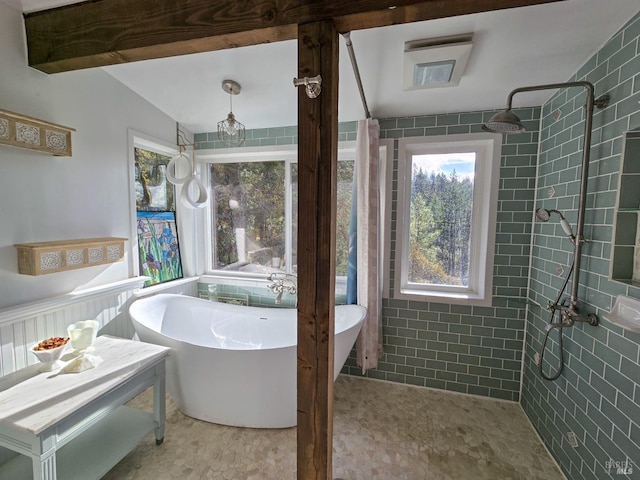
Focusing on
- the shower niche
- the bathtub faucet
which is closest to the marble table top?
the bathtub faucet

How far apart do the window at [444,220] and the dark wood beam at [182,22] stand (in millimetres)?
1358

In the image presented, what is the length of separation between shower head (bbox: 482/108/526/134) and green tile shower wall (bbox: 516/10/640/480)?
0.40 m

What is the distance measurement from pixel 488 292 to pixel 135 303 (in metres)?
2.87

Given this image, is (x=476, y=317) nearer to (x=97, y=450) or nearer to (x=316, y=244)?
(x=316, y=244)

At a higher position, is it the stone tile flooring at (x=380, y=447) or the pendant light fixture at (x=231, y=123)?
the pendant light fixture at (x=231, y=123)

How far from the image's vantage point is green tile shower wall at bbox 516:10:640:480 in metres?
1.25

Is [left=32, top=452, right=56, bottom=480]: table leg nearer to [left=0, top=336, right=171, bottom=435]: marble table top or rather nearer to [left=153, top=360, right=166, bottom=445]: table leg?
[left=0, top=336, right=171, bottom=435]: marble table top

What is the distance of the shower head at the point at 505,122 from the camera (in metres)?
1.48

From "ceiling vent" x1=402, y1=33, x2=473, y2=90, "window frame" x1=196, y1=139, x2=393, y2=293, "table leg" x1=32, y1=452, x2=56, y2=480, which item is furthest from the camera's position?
"window frame" x1=196, y1=139, x2=393, y2=293

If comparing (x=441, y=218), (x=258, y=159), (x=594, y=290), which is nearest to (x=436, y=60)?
(x=441, y=218)

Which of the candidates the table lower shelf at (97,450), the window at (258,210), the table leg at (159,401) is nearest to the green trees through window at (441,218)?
the window at (258,210)

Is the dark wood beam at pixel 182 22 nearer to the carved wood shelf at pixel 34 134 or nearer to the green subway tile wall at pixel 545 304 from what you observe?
the carved wood shelf at pixel 34 134

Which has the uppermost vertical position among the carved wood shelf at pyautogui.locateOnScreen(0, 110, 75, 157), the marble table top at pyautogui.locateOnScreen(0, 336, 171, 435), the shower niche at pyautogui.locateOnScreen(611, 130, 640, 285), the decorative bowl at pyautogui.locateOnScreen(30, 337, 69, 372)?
the carved wood shelf at pyautogui.locateOnScreen(0, 110, 75, 157)

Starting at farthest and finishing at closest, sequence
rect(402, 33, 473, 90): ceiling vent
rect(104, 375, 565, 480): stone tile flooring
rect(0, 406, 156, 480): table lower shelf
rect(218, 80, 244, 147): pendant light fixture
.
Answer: rect(218, 80, 244, 147): pendant light fixture
rect(104, 375, 565, 480): stone tile flooring
rect(402, 33, 473, 90): ceiling vent
rect(0, 406, 156, 480): table lower shelf
